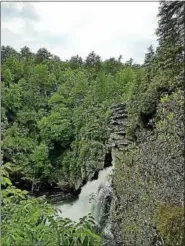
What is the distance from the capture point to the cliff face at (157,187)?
7.66 ft

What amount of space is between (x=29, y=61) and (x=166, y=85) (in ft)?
38.3

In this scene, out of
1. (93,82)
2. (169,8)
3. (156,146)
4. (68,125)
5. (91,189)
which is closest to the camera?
(169,8)

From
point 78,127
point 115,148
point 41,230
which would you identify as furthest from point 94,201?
point 78,127

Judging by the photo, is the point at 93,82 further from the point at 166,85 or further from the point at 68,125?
the point at 166,85

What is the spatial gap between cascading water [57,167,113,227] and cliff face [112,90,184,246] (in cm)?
92

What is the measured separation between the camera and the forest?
6.47 ft

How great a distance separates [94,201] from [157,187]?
10.5 ft

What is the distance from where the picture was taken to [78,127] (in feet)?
36.6

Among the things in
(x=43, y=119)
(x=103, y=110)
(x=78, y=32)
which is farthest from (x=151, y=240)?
(x=43, y=119)

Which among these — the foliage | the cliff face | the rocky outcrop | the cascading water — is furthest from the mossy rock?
the cascading water

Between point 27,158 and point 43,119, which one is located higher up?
point 43,119

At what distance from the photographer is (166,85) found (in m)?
4.25

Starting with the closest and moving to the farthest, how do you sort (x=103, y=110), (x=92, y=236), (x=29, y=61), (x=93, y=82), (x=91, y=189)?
1. (x=92, y=236)
2. (x=91, y=189)
3. (x=103, y=110)
4. (x=93, y=82)
5. (x=29, y=61)

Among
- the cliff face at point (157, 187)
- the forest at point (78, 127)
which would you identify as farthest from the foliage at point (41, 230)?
the cliff face at point (157, 187)
